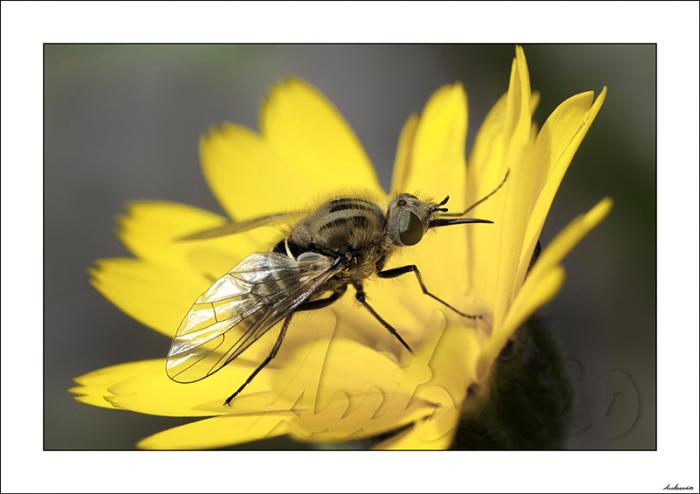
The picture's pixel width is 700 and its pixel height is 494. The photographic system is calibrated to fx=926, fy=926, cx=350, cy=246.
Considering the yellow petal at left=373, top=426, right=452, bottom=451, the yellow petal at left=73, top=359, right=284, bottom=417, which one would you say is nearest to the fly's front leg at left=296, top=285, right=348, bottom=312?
the yellow petal at left=73, top=359, right=284, bottom=417

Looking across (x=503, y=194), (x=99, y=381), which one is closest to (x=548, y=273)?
(x=503, y=194)

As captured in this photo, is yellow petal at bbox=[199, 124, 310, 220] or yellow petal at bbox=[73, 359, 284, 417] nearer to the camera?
yellow petal at bbox=[73, 359, 284, 417]

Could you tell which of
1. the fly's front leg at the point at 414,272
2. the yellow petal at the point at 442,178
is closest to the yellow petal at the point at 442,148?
the yellow petal at the point at 442,178

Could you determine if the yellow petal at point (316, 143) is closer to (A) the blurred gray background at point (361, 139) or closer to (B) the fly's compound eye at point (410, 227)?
(A) the blurred gray background at point (361, 139)

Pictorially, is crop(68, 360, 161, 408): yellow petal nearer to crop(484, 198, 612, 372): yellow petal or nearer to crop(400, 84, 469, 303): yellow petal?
crop(400, 84, 469, 303): yellow petal

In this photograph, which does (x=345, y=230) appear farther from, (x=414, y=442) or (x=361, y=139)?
(x=361, y=139)
